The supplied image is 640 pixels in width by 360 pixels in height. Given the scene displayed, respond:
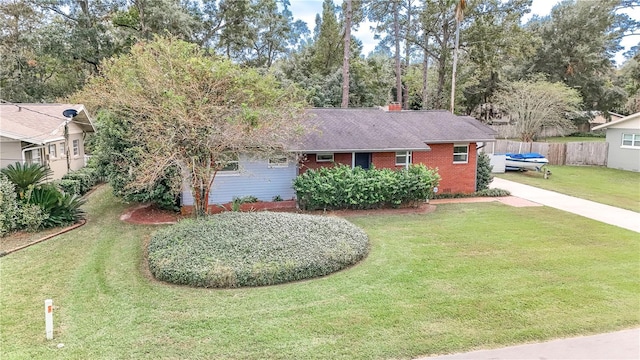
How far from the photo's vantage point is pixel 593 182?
2089cm

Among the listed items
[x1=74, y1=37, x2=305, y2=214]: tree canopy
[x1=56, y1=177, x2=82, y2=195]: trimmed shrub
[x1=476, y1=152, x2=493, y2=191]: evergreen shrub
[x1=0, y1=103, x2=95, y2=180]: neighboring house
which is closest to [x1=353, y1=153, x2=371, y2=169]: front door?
[x1=74, y1=37, x2=305, y2=214]: tree canopy

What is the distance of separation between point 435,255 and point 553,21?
3931 cm

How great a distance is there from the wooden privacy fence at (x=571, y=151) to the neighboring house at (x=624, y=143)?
1.73 ft

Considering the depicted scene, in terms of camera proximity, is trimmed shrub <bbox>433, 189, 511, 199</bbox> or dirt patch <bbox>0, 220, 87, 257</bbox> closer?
dirt patch <bbox>0, 220, 87, 257</bbox>

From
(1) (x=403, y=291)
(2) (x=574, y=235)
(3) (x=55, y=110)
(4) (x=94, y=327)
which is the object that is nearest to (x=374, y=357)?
(1) (x=403, y=291)

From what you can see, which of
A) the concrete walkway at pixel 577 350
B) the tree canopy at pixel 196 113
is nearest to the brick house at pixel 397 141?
the tree canopy at pixel 196 113

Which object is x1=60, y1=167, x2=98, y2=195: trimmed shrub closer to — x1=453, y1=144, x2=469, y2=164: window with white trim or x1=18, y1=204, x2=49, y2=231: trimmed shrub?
x1=18, y1=204, x2=49, y2=231: trimmed shrub

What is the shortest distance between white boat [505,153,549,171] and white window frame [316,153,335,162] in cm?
1359

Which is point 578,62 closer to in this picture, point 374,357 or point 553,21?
point 553,21

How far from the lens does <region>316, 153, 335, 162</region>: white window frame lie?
15.9 metres

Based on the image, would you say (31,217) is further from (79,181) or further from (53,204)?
(79,181)

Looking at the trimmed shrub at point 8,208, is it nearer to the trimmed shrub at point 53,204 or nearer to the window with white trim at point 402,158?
the trimmed shrub at point 53,204

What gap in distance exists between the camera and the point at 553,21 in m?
39.4

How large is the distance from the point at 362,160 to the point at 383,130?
5.31 feet
